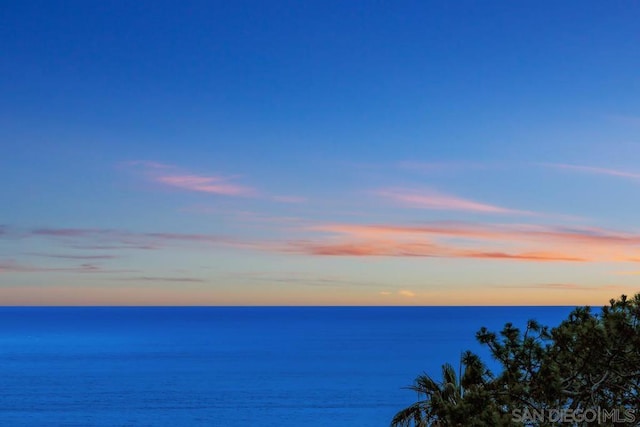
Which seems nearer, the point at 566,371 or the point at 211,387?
the point at 566,371

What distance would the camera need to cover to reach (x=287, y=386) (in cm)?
12394

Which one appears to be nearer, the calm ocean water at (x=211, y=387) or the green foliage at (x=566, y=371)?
the green foliage at (x=566, y=371)

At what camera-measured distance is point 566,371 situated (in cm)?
1512

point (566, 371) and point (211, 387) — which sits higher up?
point (566, 371)

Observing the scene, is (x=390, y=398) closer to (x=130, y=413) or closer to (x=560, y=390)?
(x=130, y=413)

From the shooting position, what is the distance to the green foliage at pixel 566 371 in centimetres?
1441

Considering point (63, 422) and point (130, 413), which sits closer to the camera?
point (63, 422)

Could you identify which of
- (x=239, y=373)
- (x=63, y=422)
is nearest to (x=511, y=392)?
(x=63, y=422)

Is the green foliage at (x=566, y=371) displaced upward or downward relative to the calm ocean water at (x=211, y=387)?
upward

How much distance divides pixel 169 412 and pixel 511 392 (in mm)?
92203

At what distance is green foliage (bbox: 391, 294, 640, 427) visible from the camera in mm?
14414

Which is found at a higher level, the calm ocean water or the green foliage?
the green foliage

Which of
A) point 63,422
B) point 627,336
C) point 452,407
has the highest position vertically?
point 627,336

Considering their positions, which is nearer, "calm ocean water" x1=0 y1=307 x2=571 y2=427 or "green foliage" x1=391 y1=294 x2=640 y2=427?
"green foliage" x1=391 y1=294 x2=640 y2=427
